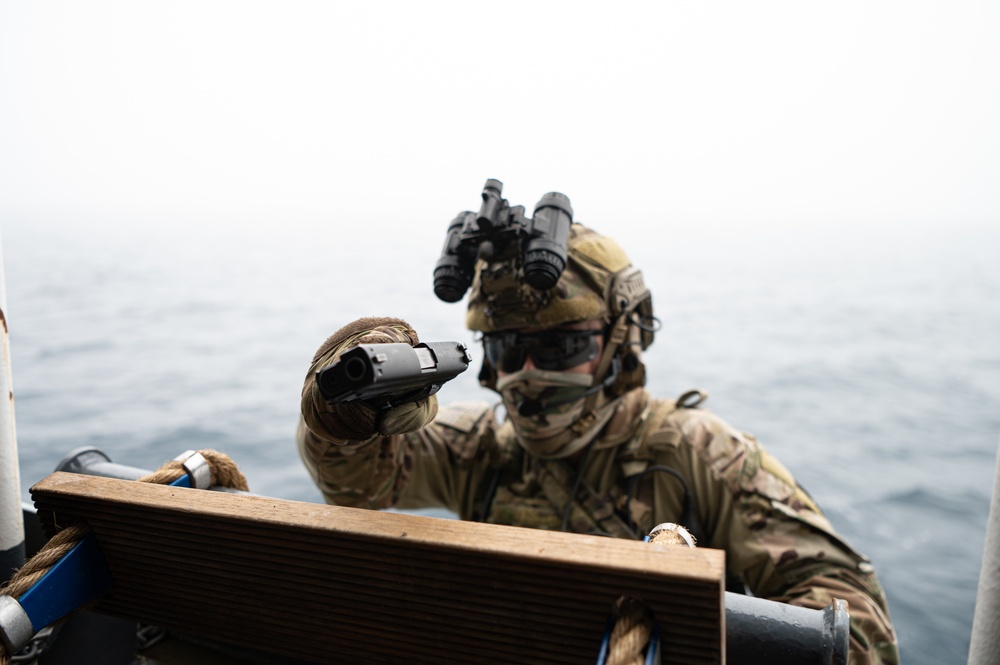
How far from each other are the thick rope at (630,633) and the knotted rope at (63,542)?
2.65ft

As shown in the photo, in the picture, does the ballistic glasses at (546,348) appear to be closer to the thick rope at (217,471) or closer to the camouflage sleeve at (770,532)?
the camouflage sleeve at (770,532)

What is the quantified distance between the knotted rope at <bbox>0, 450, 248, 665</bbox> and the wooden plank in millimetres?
33

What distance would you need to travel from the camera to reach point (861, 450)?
10547mm

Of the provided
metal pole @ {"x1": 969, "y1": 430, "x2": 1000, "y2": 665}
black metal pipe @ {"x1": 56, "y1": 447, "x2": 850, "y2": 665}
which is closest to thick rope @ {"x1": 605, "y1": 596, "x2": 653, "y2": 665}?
A: black metal pipe @ {"x1": 56, "y1": 447, "x2": 850, "y2": 665}

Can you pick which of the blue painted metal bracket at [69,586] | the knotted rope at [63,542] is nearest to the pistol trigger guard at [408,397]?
the knotted rope at [63,542]

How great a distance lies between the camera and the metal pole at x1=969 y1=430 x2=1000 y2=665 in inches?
34.4

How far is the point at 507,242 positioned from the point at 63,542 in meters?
1.63

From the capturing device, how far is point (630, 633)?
0.80 meters

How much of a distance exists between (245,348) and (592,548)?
16.0 metres

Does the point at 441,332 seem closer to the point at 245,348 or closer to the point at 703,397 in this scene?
the point at 245,348

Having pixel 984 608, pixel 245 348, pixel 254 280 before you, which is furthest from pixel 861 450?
pixel 254 280

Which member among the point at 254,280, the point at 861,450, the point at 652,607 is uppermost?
the point at 254,280

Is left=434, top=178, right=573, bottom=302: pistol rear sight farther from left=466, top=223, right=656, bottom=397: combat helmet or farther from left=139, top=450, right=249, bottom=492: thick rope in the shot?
left=139, top=450, right=249, bottom=492: thick rope

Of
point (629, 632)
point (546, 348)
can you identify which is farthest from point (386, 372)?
point (546, 348)
